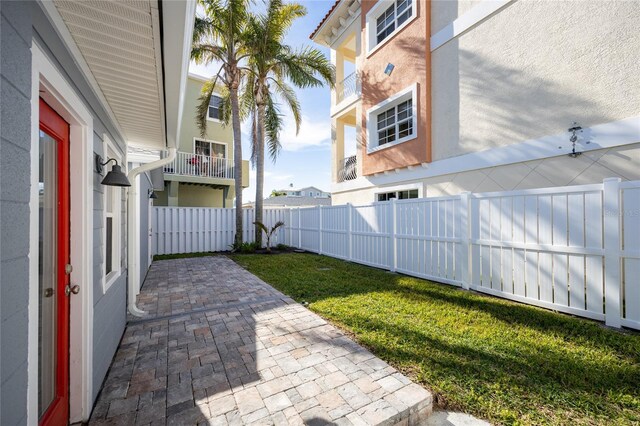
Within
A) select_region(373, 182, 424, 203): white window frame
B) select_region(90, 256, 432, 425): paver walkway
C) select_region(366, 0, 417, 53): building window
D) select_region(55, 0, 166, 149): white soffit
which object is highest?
select_region(366, 0, 417, 53): building window

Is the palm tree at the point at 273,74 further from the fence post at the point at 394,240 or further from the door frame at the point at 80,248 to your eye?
the door frame at the point at 80,248

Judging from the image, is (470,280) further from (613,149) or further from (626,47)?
(626,47)

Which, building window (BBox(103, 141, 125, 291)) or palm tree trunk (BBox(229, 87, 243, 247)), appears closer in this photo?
building window (BBox(103, 141, 125, 291))

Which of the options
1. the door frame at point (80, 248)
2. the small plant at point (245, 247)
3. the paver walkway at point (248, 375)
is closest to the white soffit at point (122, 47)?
the door frame at point (80, 248)

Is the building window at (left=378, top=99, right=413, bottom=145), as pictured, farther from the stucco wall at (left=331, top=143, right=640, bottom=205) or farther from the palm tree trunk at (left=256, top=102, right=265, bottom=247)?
the palm tree trunk at (left=256, top=102, right=265, bottom=247)

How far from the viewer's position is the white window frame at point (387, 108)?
860 cm

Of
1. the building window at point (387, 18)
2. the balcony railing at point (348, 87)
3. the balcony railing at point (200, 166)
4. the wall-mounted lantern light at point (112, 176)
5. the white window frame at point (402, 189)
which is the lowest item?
the wall-mounted lantern light at point (112, 176)

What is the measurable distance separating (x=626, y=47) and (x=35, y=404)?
8485mm

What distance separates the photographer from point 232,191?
55.3 ft

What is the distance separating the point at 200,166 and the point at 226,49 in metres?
6.56

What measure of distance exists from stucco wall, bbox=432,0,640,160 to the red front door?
25.7 feet

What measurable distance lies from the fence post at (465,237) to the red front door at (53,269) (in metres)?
5.97

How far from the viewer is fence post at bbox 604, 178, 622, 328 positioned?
370 centimetres

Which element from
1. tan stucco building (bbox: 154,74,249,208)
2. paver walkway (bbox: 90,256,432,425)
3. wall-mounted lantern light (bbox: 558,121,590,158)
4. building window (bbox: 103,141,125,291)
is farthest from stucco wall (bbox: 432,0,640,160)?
tan stucco building (bbox: 154,74,249,208)
